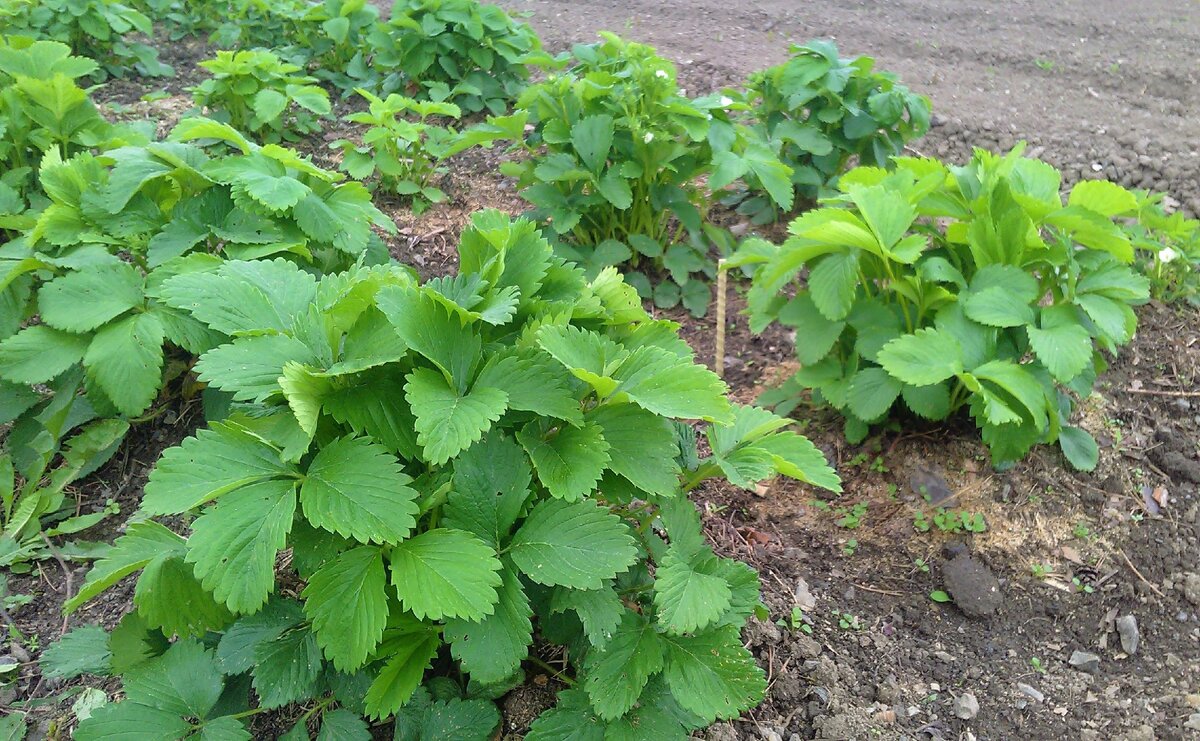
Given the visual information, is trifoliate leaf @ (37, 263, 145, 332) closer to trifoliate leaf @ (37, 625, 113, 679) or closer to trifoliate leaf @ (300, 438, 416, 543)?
trifoliate leaf @ (37, 625, 113, 679)

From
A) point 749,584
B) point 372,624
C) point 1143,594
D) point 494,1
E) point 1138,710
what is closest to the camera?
point 372,624

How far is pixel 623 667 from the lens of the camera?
1.38 m

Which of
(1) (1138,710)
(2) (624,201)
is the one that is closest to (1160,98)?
(2) (624,201)

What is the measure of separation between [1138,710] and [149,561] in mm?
2221

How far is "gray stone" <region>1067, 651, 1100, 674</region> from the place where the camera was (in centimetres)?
209

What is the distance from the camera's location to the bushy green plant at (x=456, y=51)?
4.29 meters

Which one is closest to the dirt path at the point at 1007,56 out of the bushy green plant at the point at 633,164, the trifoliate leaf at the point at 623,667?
the bushy green plant at the point at 633,164

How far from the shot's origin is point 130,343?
2.04 m

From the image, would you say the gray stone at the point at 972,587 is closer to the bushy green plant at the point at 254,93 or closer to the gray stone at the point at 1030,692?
the gray stone at the point at 1030,692

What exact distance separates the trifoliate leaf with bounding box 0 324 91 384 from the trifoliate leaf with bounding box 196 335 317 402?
1.06 meters

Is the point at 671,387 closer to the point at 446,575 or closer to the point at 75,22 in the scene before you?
the point at 446,575

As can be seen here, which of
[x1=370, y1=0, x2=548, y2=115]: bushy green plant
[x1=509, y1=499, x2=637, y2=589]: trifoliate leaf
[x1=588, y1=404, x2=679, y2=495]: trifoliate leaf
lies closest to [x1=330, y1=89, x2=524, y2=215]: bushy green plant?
[x1=370, y1=0, x2=548, y2=115]: bushy green plant

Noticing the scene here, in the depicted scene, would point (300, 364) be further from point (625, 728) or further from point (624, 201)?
point (624, 201)

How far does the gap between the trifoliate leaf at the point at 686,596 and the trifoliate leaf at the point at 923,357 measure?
1088 millimetres
